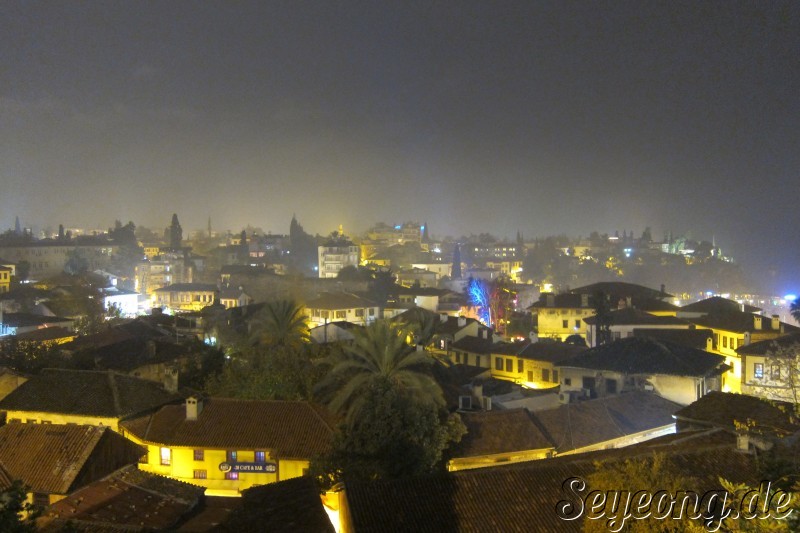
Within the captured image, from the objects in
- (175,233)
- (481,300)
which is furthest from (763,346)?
(175,233)

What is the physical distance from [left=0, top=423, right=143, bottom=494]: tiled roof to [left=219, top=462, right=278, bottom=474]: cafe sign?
2.40 meters

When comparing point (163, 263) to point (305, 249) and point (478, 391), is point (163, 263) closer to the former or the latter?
point (305, 249)

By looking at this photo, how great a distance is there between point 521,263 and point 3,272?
279ft

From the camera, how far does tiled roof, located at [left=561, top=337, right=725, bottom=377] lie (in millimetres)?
27781

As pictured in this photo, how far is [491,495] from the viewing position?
13305 mm

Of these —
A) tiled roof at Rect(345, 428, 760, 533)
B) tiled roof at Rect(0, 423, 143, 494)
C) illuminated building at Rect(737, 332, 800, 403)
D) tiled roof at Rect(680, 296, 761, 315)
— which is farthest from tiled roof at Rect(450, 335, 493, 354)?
tiled roof at Rect(345, 428, 760, 533)

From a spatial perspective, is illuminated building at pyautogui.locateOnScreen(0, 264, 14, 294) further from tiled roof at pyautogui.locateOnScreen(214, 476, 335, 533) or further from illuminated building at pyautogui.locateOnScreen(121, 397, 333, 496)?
tiled roof at pyautogui.locateOnScreen(214, 476, 335, 533)

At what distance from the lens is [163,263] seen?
89.2 meters

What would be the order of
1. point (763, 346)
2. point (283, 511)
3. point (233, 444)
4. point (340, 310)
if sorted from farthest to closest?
point (340, 310)
point (763, 346)
point (233, 444)
point (283, 511)

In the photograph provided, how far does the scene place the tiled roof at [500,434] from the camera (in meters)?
19.7

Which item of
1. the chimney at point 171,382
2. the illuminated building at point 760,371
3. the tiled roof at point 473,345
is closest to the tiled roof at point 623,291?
the tiled roof at point 473,345

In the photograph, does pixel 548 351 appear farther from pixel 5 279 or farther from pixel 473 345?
pixel 5 279

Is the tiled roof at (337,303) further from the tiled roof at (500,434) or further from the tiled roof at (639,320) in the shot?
the tiled roof at (500,434)

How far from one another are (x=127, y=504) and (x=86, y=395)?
8.35m
